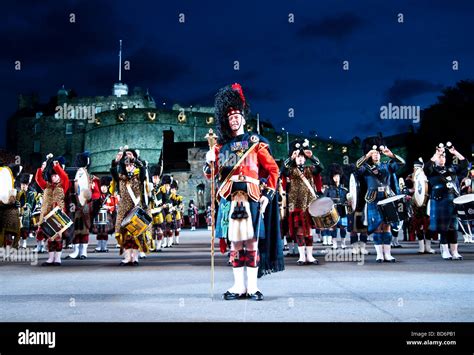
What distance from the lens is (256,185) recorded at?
19.5 feet

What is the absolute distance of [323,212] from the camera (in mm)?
9914

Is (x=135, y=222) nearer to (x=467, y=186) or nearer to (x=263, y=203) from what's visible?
(x=263, y=203)

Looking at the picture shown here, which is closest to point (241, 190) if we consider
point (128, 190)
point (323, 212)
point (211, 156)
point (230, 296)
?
point (211, 156)

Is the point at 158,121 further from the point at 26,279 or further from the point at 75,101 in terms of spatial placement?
the point at 26,279

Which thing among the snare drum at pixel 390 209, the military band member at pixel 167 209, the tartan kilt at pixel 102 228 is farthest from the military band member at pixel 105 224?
the snare drum at pixel 390 209

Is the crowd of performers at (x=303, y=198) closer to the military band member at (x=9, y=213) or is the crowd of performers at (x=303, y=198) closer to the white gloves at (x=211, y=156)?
the white gloves at (x=211, y=156)

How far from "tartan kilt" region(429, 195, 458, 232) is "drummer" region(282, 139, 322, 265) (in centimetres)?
221

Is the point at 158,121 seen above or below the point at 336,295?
above

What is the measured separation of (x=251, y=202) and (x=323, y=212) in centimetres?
420

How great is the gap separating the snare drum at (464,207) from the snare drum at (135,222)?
5.48 metres

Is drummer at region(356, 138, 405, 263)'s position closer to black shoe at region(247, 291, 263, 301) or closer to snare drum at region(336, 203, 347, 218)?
black shoe at region(247, 291, 263, 301)

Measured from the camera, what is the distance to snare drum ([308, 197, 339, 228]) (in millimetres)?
9867
